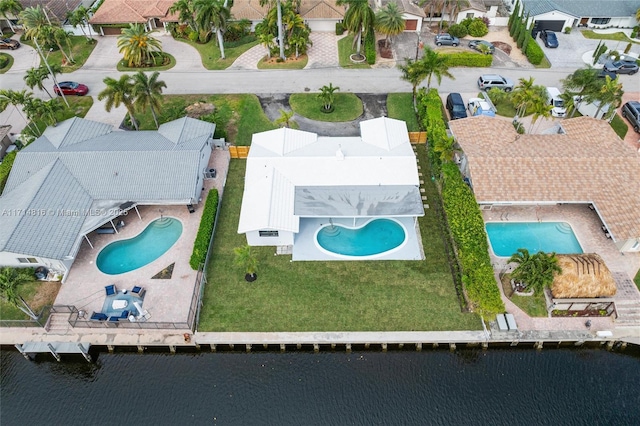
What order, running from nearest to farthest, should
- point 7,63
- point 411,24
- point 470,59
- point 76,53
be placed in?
point 470,59
point 7,63
point 76,53
point 411,24

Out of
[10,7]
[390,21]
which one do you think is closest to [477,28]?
[390,21]

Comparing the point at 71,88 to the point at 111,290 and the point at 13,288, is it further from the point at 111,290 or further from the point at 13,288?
the point at 111,290

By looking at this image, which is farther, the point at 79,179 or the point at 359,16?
the point at 359,16

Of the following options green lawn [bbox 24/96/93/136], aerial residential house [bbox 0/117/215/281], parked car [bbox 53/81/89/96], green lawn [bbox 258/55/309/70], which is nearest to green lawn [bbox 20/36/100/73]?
parked car [bbox 53/81/89/96]

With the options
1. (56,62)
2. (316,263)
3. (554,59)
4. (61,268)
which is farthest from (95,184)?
(554,59)

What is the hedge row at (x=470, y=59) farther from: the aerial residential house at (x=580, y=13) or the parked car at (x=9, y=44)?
the parked car at (x=9, y=44)

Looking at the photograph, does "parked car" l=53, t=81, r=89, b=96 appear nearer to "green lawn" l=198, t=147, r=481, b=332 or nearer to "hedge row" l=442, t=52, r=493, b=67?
"green lawn" l=198, t=147, r=481, b=332
